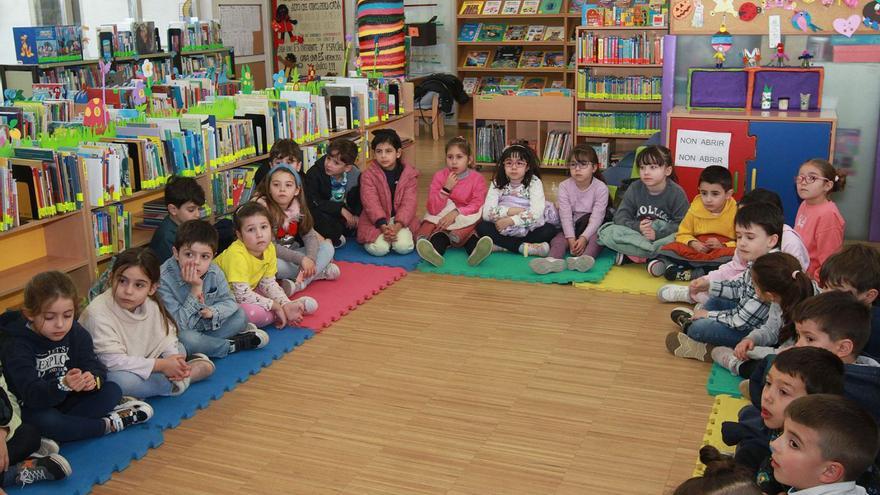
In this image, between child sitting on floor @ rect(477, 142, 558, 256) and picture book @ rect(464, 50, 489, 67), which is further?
picture book @ rect(464, 50, 489, 67)

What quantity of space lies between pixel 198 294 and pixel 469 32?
8.80 metres

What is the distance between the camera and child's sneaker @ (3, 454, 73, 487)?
3217mm

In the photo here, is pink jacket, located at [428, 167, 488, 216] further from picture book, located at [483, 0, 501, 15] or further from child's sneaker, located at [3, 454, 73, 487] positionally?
picture book, located at [483, 0, 501, 15]

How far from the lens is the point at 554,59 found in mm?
12102

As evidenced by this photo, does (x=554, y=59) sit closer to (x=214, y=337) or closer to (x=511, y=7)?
(x=511, y=7)

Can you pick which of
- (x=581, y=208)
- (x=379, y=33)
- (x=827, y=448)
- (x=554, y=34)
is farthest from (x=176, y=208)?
(x=554, y=34)

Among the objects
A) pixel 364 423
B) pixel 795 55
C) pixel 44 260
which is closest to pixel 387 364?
pixel 364 423

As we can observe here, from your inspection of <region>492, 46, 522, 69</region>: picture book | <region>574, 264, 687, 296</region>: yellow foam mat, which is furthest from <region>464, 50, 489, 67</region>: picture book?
<region>574, 264, 687, 296</region>: yellow foam mat

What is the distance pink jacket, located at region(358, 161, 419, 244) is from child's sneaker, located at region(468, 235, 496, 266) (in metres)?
0.68

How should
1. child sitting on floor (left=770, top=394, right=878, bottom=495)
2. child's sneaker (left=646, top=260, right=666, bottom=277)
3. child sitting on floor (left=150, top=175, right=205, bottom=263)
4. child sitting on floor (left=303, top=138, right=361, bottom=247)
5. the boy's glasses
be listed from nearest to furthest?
child sitting on floor (left=770, top=394, right=878, bottom=495)
child sitting on floor (left=150, top=175, right=205, bottom=263)
the boy's glasses
child's sneaker (left=646, top=260, right=666, bottom=277)
child sitting on floor (left=303, top=138, right=361, bottom=247)

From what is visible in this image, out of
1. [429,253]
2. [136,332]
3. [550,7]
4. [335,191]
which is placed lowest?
[429,253]

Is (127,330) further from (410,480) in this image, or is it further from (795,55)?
(795,55)

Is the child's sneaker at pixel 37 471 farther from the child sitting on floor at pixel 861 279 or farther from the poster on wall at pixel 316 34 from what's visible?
the poster on wall at pixel 316 34

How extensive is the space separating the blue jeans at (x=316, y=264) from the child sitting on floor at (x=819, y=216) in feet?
9.14
